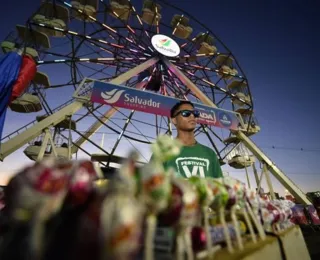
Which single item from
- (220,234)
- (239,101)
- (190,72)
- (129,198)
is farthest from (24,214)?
(239,101)

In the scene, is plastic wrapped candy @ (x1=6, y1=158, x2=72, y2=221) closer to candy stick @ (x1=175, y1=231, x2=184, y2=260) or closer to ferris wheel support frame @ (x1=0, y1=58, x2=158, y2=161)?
candy stick @ (x1=175, y1=231, x2=184, y2=260)

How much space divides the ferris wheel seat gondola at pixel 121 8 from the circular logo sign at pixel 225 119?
10405 mm

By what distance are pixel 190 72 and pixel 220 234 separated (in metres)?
14.7

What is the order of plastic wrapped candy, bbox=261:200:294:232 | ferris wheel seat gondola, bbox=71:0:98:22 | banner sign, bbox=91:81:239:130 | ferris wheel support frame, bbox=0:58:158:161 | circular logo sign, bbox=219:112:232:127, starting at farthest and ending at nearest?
1. ferris wheel seat gondola, bbox=71:0:98:22
2. circular logo sign, bbox=219:112:232:127
3. banner sign, bbox=91:81:239:130
4. ferris wheel support frame, bbox=0:58:158:161
5. plastic wrapped candy, bbox=261:200:294:232

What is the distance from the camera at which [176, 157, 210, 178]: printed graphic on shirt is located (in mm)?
2264

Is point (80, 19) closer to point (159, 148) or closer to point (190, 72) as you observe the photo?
point (190, 72)

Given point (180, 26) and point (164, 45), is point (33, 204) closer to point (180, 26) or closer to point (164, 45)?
point (164, 45)

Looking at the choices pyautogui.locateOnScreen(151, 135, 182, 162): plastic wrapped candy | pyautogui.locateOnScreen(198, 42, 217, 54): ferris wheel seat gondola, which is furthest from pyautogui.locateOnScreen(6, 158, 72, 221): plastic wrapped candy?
pyautogui.locateOnScreen(198, 42, 217, 54): ferris wheel seat gondola

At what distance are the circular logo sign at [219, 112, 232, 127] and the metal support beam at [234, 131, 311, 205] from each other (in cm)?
148

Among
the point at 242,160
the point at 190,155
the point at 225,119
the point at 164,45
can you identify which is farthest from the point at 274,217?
the point at 242,160

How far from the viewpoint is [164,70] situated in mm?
14086

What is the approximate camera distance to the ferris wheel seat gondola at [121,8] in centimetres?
1372

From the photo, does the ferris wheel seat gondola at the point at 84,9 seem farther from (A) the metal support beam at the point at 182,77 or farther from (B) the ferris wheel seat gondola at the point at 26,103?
(B) the ferris wheel seat gondola at the point at 26,103

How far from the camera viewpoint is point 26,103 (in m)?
11.7
